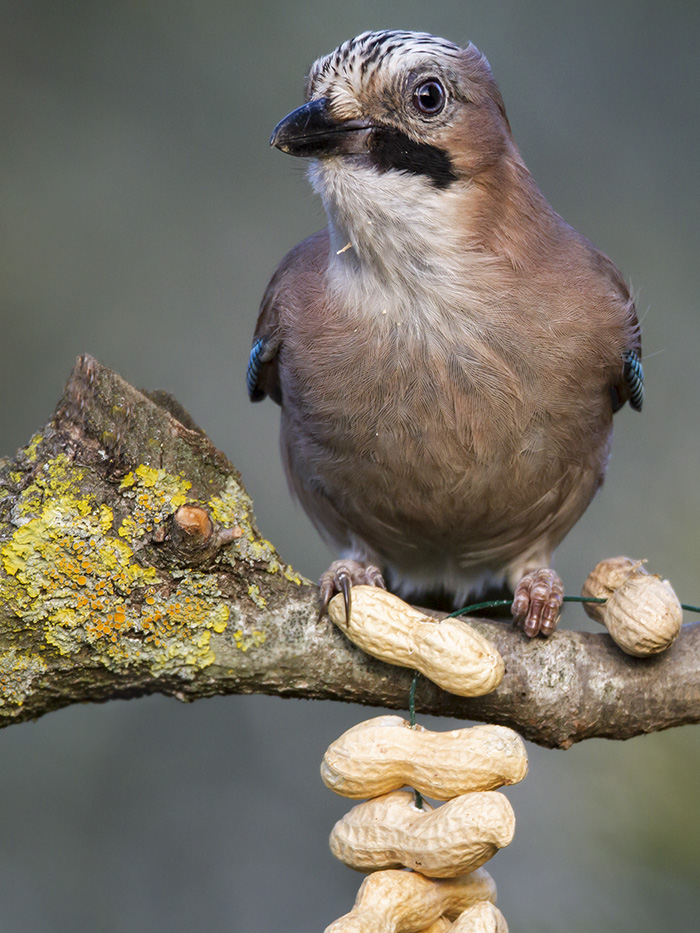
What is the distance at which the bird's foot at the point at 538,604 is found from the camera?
1.67m

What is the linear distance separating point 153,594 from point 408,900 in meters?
0.50

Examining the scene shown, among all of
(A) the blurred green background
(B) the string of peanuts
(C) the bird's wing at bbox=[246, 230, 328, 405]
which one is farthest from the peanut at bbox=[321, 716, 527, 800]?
(A) the blurred green background

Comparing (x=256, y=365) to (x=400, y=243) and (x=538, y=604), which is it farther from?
(x=538, y=604)

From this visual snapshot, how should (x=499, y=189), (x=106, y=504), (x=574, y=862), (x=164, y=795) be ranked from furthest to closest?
(x=164, y=795) < (x=574, y=862) < (x=499, y=189) < (x=106, y=504)

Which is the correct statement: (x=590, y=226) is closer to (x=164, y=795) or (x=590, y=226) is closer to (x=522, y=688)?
(x=522, y=688)

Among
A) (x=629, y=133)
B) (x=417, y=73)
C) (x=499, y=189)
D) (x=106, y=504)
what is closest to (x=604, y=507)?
(x=629, y=133)

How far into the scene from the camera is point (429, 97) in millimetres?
1679

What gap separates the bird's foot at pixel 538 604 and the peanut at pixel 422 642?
23cm

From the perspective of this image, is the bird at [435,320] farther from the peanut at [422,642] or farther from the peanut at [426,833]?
the peanut at [426,833]

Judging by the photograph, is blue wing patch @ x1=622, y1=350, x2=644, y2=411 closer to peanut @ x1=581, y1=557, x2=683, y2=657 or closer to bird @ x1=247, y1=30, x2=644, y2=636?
bird @ x1=247, y1=30, x2=644, y2=636

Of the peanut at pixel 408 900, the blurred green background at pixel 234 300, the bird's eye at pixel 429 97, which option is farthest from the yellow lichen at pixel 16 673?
the blurred green background at pixel 234 300

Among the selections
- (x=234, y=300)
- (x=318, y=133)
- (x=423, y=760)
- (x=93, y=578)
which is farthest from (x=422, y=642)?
(x=234, y=300)

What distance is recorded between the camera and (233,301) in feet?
9.34

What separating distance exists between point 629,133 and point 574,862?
1.69 m
